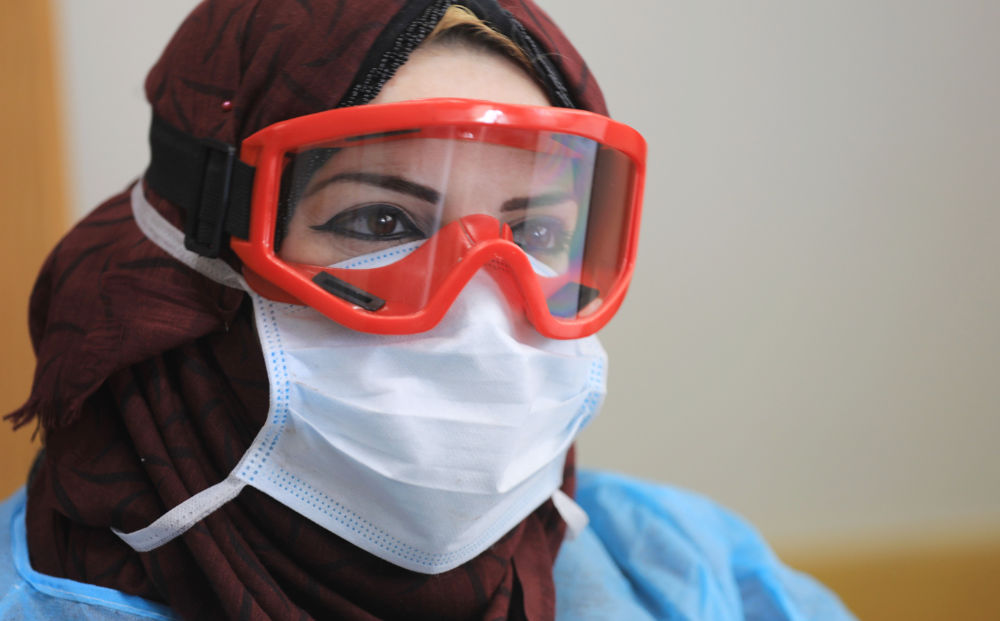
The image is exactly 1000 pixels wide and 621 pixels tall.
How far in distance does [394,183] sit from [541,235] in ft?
0.72

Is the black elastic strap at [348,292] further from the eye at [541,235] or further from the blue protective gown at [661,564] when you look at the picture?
the blue protective gown at [661,564]

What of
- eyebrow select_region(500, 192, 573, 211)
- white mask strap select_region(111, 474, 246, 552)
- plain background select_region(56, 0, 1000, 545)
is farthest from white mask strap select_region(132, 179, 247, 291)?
plain background select_region(56, 0, 1000, 545)

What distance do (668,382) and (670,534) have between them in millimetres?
789

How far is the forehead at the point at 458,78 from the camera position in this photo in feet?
3.23

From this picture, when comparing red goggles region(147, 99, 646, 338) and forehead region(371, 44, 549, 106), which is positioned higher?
forehead region(371, 44, 549, 106)

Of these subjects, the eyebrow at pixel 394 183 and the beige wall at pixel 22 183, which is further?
the beige wall at pixel 22 183

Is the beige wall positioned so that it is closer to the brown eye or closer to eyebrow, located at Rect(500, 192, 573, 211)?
the brown eye

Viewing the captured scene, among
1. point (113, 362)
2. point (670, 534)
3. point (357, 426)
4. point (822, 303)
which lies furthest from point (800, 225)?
point (113, 362)

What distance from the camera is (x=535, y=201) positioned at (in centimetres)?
104

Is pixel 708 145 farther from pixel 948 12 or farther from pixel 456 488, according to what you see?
pixel 456 488

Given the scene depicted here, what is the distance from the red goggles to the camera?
0.94 metres

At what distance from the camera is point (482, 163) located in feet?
3.21

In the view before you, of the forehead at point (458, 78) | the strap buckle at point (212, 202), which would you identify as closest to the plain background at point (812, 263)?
the forehead at point (458, 78)

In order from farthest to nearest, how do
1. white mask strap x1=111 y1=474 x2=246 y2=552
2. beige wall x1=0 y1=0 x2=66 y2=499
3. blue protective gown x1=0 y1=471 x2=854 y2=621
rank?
1. beige wall x1=0 y1=0 x2=66 y2=499
2. blue protective gown x1=0 y1=471 x2=854 y2=621
3. white mask strap x1=111 y1=474 x2=246 y2=552
